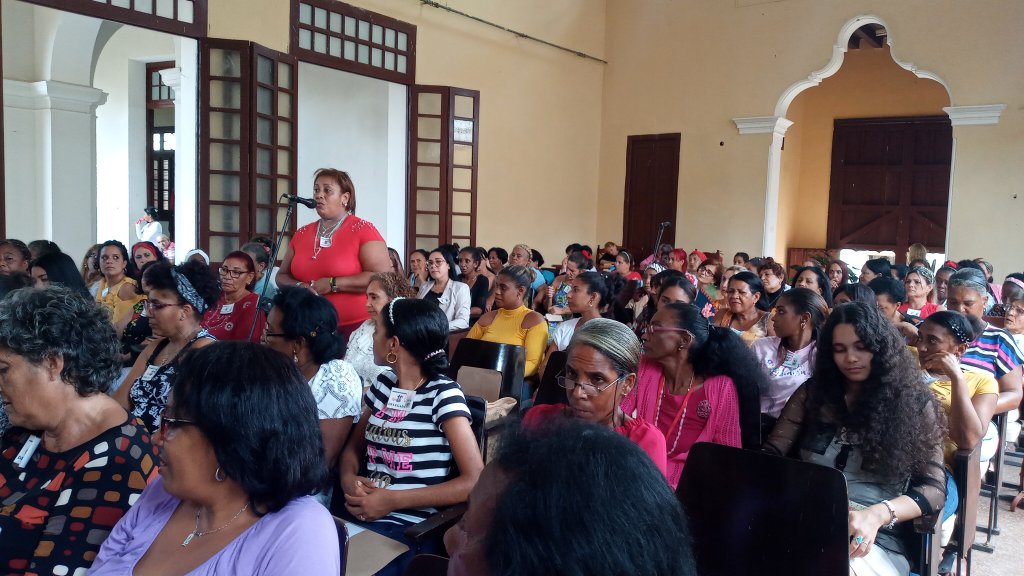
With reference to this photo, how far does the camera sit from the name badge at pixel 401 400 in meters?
2.19

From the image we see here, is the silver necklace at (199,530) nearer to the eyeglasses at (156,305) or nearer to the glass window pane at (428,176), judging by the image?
the eyeglasses at (156,305)

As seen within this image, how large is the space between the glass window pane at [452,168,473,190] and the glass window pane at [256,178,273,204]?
95.5 inches

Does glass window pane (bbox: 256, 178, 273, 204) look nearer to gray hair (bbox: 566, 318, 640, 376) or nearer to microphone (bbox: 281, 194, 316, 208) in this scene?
microphone (bbox: 281, 194, 316, 208)

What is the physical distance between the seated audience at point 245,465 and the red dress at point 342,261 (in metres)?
2.14

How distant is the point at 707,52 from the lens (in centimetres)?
1049

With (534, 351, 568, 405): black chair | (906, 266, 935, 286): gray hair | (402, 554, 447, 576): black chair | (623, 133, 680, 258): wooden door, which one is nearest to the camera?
(402, 554, 447, 576): black chair

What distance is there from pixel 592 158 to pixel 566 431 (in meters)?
10.9

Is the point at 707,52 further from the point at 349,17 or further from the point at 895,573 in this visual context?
the point at 895,573

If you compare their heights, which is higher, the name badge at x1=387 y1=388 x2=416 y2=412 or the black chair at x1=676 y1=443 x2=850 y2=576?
the name badge at x1=387 y1=388 x2=416 y2=412

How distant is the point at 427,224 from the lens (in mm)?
8680

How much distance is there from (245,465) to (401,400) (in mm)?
889

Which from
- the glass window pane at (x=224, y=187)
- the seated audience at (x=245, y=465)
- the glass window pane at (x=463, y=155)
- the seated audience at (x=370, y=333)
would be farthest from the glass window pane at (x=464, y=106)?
the seated audience at (x=245, y=465)

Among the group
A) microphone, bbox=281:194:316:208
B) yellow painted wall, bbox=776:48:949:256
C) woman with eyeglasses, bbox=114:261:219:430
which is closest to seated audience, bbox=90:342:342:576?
woman with eyeglasses, bbox=114:261:219:430

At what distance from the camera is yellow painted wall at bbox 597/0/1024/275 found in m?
8.78
